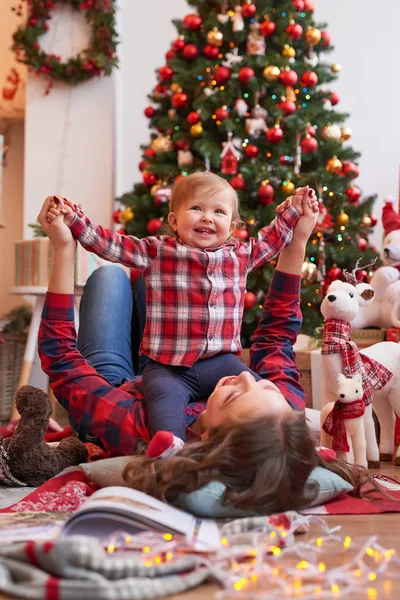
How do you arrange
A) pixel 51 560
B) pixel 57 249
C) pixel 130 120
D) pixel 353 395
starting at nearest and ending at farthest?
pixel 51 560, pixel 57 249, pixel 353 395, pixel 130 120

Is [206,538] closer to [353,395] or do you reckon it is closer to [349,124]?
Answer: [353,395]

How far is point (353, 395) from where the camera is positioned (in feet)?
6.16

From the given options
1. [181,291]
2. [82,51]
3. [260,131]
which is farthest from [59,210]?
[82,51]

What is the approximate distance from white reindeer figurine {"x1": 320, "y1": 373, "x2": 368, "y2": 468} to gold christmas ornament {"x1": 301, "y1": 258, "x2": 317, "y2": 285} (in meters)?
1.17

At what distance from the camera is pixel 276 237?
187 centimetres

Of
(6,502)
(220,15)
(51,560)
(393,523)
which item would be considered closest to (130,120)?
(220,15)

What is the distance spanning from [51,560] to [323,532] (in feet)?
1.62

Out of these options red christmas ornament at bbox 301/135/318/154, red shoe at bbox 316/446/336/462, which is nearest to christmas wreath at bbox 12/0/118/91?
red christmas ornament at bbox 301/135/318/154

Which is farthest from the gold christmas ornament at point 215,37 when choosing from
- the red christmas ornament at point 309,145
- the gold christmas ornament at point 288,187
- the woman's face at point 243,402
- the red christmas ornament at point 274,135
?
the woman's face at point 243,402

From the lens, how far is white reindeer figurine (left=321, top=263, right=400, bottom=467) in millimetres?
1981

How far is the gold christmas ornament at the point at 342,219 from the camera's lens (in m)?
3.18

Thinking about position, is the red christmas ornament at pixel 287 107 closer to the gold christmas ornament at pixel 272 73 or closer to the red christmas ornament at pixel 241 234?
the gold christmas ornament at pixel 272 73

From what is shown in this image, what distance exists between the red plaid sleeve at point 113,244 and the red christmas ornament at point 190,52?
180 centimetres

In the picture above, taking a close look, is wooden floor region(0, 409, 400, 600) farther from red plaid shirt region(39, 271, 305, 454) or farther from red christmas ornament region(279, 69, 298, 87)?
red christmas ornament region(279, 69, 298, 87)
